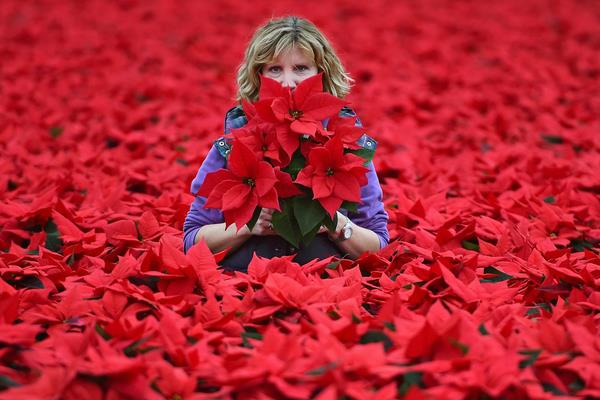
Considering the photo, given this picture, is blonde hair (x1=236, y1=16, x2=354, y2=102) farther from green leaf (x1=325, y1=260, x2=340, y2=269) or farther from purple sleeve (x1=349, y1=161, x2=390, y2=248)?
green leaf (x1=325, y1=260, x2=340, y2=269)

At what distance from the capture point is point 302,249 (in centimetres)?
236

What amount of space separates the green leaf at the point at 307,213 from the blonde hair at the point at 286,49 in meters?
0.40

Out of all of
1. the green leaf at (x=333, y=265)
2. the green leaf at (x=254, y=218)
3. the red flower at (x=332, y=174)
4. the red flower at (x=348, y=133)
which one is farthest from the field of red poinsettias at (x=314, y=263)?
the red flower at (x=348, y=133)

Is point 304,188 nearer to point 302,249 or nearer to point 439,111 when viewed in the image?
point 302,249

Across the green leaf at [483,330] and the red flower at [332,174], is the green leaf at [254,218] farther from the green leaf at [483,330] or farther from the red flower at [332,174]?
the green leaf at [483,330]

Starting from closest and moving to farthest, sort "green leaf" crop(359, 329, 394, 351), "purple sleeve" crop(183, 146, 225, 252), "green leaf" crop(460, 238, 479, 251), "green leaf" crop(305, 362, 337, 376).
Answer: "green leaf" crop(305, 362, 337, 376) → "green leaf" crop(359, 329, 394, 351) → "purple sleeve" crop(183, 146, 225, 252) → "green leaf" crop(460, 238, 479, 251)

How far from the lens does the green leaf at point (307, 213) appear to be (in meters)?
2.06

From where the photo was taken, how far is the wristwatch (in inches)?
89.8

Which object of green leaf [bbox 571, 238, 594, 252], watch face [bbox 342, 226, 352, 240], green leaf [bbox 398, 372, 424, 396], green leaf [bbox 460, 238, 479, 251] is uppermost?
watch face [bbox 342, 226, 352, 240]

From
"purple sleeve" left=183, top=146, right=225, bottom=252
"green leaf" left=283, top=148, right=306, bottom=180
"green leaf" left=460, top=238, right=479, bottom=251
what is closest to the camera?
"green leaf" left=283, top=148, right=306, bottom=180

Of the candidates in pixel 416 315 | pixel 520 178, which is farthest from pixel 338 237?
pixel 520 178

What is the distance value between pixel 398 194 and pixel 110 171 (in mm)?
1319

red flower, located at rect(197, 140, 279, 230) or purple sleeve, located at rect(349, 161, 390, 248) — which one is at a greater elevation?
red flower, located at rect(197, 140, 279, 230)

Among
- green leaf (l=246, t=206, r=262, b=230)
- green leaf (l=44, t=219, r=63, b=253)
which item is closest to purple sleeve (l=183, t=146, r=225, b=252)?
green leaf (l=246, t=206, r=262, b=230)
